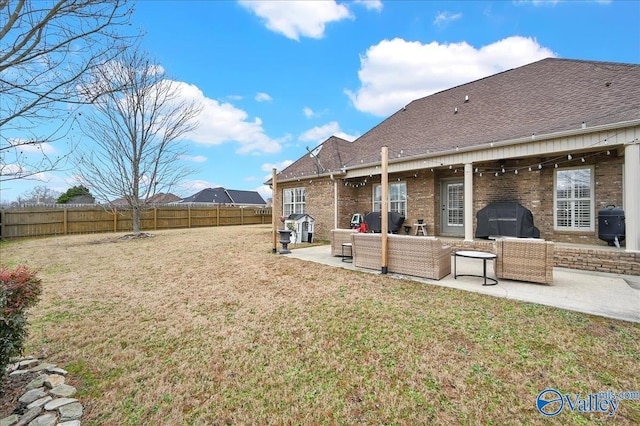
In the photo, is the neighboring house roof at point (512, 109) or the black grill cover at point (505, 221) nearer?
the neighboring house roof at point (512, 109)

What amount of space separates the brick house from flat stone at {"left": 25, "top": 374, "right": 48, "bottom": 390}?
6903 millimetres

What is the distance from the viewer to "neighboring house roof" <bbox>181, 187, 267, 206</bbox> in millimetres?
37125

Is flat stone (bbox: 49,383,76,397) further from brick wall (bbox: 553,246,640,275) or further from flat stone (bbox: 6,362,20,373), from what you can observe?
brick wall (bbox: 553,246,640,275)

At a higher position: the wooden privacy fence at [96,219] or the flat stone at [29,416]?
the wooden privacy fence at [96,219]

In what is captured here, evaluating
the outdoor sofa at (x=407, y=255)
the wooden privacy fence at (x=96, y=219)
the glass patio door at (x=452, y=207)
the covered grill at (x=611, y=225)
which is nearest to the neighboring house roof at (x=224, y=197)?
the wooden privacy fence at (x=96, y=219)

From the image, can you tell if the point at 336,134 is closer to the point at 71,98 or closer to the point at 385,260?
the point at 385,260

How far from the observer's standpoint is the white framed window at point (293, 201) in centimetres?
1383

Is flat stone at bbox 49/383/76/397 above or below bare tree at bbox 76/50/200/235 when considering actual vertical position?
below

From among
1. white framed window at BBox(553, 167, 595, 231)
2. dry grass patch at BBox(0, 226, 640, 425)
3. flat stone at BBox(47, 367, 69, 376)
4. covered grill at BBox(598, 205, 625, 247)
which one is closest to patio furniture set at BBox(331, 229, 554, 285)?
dry grass patch at BBox(0, 226, 640, 425)

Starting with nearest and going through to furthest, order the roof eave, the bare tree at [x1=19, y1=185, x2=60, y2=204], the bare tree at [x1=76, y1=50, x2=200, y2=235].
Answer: the bare tree at [x1=19, y1=185, x2=60, y2=204], the roof eave, the bare tree at [x1=76, y1=50, x2=200, y2=235]

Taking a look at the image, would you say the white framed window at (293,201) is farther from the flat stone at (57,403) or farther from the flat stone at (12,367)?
the flat stone at (57,403)

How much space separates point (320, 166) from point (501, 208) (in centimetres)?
748

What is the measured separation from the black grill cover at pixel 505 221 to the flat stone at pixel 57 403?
9847mm

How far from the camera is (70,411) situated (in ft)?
7.43
